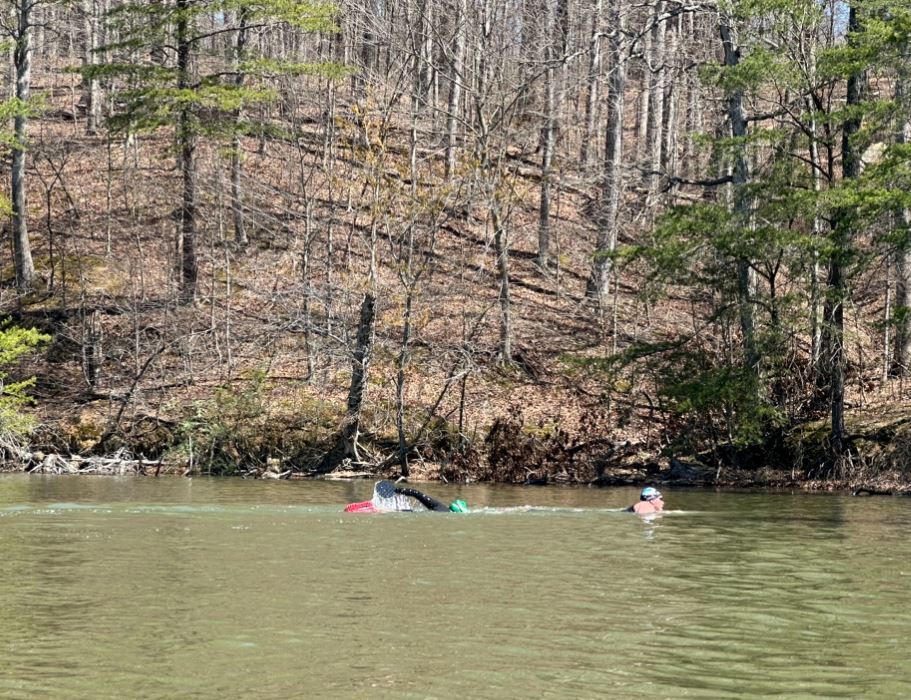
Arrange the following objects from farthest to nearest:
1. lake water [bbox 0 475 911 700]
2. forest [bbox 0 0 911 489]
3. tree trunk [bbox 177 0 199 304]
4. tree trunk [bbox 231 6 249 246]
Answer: tree trunk [bbox 231 6 249 246]
tree trunk [bbox 177 0 199 304]
forest [bbox 0 0 911 489]
lake water [bbox 0 475 911 700]

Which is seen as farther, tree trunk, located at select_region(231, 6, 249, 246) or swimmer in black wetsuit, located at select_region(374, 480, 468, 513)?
tree trunk, located at select_region(231, 6, 249, 246)

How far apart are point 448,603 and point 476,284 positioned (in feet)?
86.8

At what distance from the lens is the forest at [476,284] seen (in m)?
25.7

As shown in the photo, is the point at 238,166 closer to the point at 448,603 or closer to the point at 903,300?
the point at 903,300

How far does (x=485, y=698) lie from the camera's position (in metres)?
8.20

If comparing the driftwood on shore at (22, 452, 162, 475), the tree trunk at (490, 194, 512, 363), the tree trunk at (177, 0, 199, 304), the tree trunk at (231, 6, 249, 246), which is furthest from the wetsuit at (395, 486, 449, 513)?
the tree trunk at (177, 0, 199, 304)

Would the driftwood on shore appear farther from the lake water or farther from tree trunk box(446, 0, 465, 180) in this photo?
tree trunk box(446, 0, 465, 180)

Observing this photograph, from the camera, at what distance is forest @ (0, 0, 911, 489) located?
25.7m

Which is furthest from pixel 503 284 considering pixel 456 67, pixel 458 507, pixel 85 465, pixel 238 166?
pixel 458 507

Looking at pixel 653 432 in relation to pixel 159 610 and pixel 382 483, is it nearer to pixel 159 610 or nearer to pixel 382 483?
pixel 382 483

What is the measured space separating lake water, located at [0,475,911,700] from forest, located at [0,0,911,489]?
6106 mm

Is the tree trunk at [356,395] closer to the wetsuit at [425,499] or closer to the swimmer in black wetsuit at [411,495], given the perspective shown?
the swimmer in black wetsuit at [411,495]

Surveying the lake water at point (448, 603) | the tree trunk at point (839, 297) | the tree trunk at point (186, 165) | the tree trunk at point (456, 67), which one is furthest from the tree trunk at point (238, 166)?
the lake water at point (448, 603)

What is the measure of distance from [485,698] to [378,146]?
23381mm
